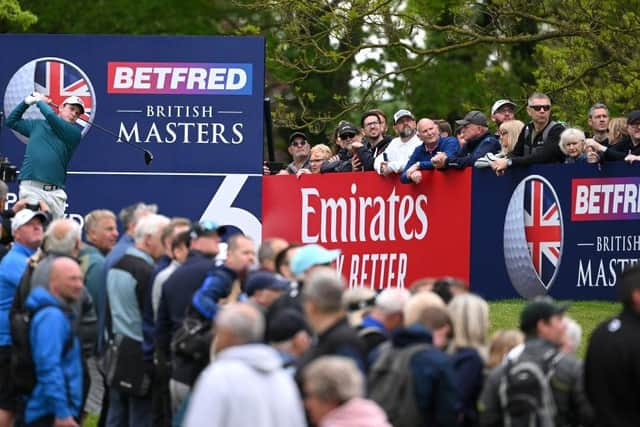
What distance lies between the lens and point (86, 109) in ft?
72.3

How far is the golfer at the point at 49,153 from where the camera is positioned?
19.9m

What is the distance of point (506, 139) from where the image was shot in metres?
19.7

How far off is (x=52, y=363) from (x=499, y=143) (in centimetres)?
872

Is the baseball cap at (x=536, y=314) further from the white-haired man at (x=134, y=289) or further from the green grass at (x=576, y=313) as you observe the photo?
the green grass at (x=576, y=313)

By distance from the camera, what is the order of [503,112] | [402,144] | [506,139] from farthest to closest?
[402,144] < [503,112] < [506,139]

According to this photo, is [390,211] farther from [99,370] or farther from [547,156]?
[99,370]

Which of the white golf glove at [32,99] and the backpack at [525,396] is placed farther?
the white golf glove at [32,99]

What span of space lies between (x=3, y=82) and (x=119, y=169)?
1.76m

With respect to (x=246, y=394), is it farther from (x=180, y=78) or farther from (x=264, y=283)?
(x=180, y=78)

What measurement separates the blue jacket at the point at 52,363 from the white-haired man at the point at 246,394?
3116 millimetres

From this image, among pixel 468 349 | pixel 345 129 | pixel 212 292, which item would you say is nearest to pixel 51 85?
pixel 345 129

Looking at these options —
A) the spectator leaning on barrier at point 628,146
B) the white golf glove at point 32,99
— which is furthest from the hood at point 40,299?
the spectator leaning on barrier at point 628,146

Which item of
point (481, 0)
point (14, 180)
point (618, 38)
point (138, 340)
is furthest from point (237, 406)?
point (481, 0)

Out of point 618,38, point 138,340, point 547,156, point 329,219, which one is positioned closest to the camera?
point 138,340
